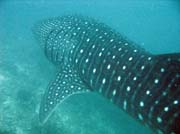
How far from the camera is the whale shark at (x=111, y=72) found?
4.39m

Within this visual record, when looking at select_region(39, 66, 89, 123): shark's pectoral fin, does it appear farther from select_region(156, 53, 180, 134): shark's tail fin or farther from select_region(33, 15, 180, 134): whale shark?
select_region(156, 53, 180, 134): shark's tail fin

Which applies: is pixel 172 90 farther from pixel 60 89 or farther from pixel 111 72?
pixel 60 89

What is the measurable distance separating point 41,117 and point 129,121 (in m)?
2.84

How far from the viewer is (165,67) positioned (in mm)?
4508

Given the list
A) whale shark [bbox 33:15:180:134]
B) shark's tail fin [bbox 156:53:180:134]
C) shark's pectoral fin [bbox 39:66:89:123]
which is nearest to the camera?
shark's tail fin [bbox 156:53:180:134]

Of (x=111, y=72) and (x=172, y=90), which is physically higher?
(x=172, y=90)

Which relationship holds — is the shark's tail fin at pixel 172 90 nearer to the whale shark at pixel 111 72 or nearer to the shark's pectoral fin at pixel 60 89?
the whale shark at pixel 111 72

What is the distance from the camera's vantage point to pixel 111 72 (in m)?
5.60

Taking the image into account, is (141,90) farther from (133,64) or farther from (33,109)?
(33,109)

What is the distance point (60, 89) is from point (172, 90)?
10.3ft

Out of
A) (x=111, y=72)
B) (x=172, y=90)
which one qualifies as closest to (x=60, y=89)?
(x=111, y=72)

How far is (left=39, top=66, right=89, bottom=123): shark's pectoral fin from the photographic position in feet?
21.0

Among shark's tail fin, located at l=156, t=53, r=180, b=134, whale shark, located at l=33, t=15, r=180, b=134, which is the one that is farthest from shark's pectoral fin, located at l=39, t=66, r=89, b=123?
shark's tail fin, located at l=156, t=53, r=180, b=134

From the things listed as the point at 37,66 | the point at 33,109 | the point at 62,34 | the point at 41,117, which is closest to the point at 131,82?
the point at 41,117
